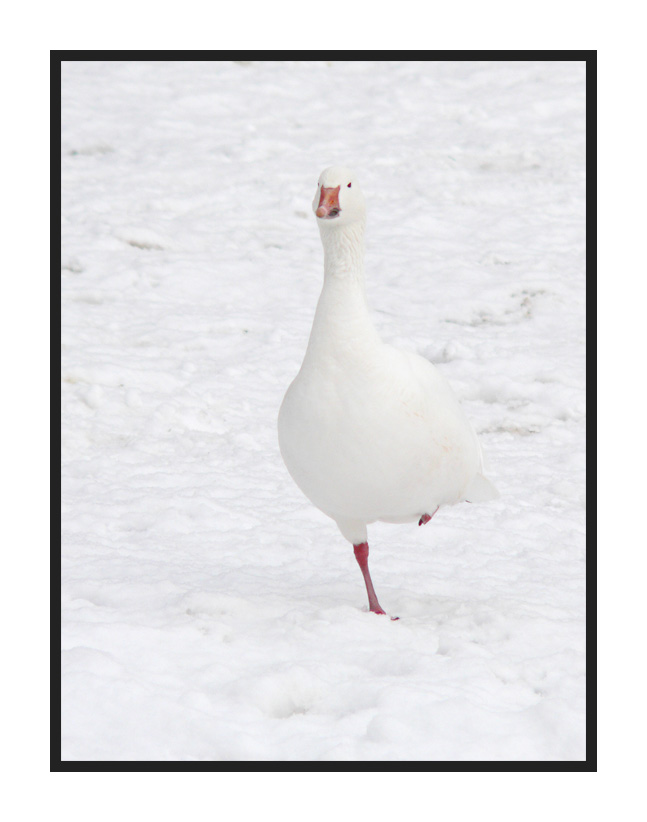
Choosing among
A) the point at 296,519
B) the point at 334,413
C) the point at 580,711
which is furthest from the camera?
the point at 296,519

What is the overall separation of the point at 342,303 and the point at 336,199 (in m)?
0.46

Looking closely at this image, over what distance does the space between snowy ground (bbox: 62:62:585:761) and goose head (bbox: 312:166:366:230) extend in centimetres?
182

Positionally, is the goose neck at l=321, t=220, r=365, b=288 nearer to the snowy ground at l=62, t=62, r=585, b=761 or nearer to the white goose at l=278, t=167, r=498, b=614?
the white goose at l=278, t=167, r=498, b=614

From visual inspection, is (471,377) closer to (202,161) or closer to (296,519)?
(296,519)

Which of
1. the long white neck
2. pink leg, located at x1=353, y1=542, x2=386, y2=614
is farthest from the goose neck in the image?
pink leg, located at x1=353, y1=542, x2=386, y2=614

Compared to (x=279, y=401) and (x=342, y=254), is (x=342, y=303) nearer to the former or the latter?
(x=342, y=254)

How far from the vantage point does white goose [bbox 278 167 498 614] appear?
3.92 metres

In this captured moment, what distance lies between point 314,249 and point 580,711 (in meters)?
7.40

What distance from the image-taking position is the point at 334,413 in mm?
3912

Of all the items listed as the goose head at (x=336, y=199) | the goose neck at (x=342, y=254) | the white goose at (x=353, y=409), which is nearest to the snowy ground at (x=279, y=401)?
the white goose at (x=353, y=409)

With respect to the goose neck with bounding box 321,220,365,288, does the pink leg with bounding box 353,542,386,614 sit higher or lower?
lower

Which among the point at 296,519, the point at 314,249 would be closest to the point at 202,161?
the point at 314,249

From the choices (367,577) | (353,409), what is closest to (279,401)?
(367,577)

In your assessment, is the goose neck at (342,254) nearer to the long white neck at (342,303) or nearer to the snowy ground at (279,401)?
the long white neck at (342,303)
